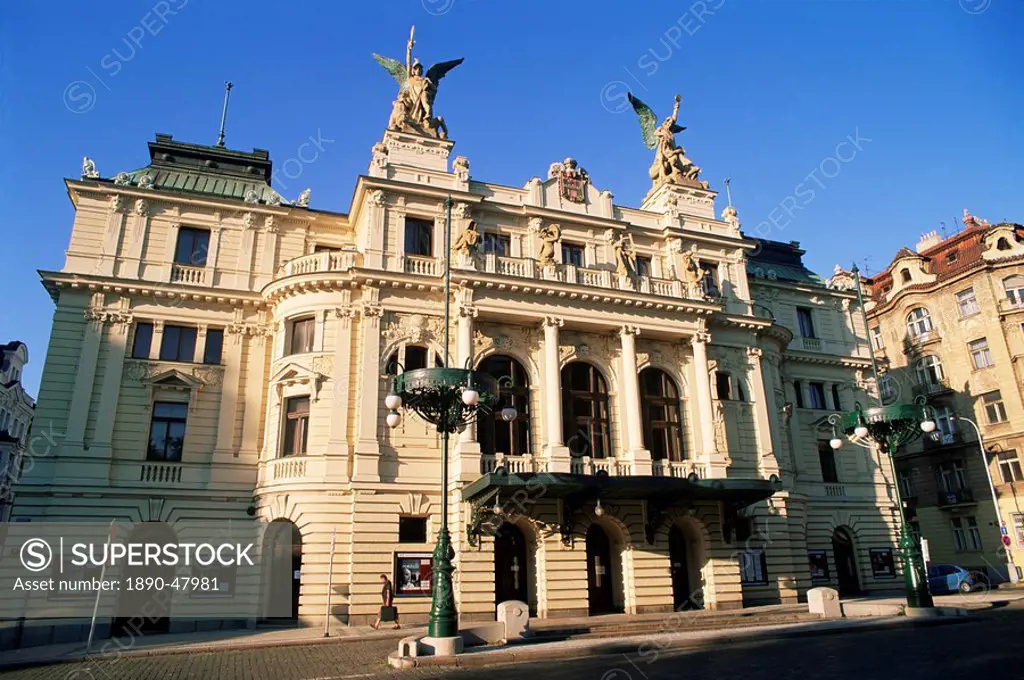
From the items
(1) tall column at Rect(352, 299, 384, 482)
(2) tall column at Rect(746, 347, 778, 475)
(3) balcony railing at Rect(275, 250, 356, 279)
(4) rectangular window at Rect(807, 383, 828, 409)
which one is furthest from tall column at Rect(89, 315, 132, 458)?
(4) rectangular window at Rect(807, 383, 828, 409)

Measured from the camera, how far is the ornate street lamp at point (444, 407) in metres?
16.0

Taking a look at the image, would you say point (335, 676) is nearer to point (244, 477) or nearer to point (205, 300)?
point (244, 477)

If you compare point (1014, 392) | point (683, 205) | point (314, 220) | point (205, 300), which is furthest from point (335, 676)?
point (1014, 392)

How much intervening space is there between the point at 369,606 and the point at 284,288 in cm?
1259

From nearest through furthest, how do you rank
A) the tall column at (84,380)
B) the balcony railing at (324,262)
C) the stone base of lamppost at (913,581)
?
1. the stone base of lamppost at (913,581)
2. the tall column at (84,380)
3. the balcony railing at (324,262)

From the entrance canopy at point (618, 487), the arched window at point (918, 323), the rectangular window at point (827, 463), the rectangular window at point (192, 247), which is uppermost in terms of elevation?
the arched window at point (918, 323)

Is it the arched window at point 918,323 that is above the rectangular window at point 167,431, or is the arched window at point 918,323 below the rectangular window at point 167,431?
above

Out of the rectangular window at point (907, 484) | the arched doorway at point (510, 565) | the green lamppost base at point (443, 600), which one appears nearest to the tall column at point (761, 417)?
the arched doorway at point (510, 565)

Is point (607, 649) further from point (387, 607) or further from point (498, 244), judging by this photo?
point (498, 244)

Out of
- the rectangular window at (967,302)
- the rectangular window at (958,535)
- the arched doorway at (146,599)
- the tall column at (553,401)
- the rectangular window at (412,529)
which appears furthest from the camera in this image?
the rectangular window at (967,302)

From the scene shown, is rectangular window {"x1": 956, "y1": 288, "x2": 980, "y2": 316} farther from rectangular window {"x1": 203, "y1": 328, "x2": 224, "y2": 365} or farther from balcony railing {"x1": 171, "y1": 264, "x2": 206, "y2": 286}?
balcony railing {"x1": 171, "y1": 264, "x2": 206, "y2": 286}

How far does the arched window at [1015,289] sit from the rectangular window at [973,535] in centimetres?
1383

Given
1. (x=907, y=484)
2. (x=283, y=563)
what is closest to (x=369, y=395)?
(x=283, y=563)

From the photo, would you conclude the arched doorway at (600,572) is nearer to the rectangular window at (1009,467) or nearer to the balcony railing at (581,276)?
the balcony railing at (581,276)
